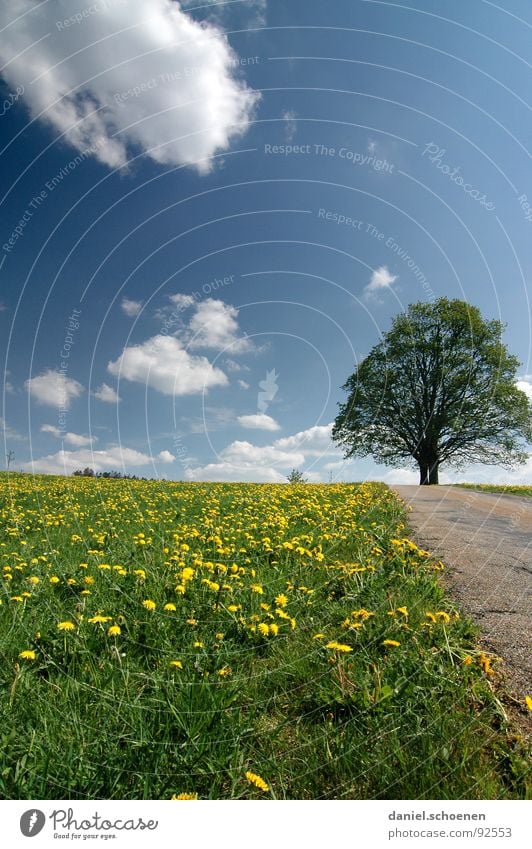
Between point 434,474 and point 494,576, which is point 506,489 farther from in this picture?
point 494,576

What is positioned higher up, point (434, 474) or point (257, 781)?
point (434, 474)

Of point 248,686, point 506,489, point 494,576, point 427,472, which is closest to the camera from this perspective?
point 248,686

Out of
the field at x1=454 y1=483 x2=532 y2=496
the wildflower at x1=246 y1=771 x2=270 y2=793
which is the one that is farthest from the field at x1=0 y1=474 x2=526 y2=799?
the field at x1=454 y1=483 x2=532 y2=496

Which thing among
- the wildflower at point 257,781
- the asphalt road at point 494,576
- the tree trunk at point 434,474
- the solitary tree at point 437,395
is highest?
the solitary tree at point 437,395

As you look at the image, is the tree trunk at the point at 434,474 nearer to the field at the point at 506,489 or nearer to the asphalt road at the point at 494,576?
the field at the point at 506,489

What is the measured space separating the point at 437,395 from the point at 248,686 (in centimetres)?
3065

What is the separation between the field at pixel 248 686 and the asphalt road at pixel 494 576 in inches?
7.6

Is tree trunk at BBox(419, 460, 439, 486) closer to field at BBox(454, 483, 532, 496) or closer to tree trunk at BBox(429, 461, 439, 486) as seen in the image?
tree trunk at BBox(429, 461, 439, 486)

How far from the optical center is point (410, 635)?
11.2 ft
